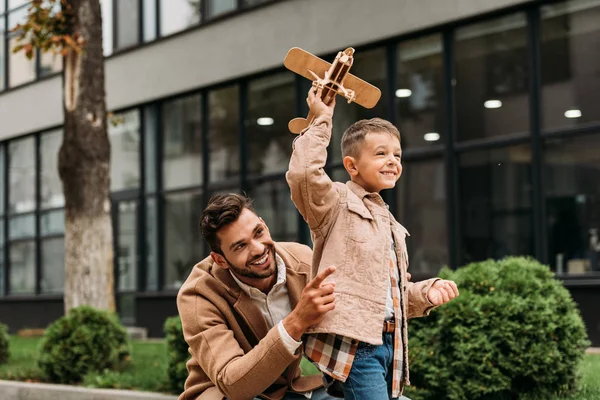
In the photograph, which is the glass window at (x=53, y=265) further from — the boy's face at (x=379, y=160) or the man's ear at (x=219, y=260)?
the boy's face at (x=379, y=160)

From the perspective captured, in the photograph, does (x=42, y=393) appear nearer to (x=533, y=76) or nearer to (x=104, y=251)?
(x=104, y=251)

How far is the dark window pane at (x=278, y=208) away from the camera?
17250mm

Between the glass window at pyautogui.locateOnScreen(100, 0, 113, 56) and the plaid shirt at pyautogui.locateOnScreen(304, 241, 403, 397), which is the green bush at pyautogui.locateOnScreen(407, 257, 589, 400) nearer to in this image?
the plaid shirt at pyautogui.locateOnScreen(304, 241, 403, 397)

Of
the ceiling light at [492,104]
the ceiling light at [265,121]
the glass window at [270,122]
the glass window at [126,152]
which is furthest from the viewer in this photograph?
the glass window at [126,152]

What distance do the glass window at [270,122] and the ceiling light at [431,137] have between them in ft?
9.78

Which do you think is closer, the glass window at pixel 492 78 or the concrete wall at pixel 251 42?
the glass window at pixel 492 78

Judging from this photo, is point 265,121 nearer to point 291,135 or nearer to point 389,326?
point 291,135

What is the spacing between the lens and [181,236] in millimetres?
19812

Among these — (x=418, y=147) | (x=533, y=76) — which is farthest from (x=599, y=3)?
(x=418, y=147)

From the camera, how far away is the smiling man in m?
3.59

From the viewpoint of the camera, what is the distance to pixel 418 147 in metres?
15.2

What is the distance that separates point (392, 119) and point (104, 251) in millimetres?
5580

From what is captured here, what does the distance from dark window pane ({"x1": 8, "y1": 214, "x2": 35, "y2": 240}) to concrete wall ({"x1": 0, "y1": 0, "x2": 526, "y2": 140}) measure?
Answer: 2.41m

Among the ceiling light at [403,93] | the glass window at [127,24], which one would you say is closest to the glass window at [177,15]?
the glass window at [127,24]
